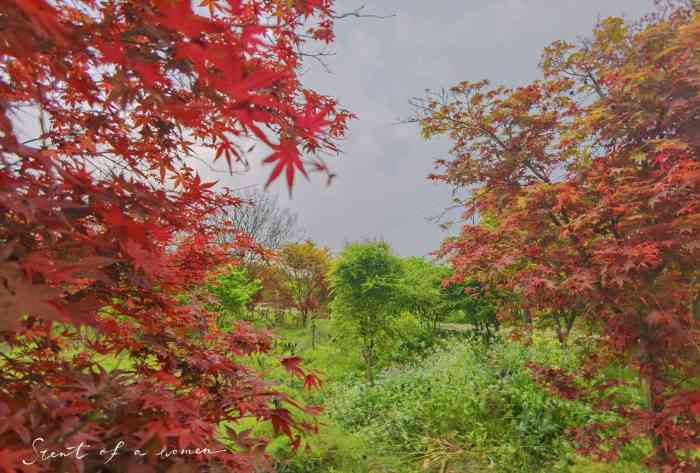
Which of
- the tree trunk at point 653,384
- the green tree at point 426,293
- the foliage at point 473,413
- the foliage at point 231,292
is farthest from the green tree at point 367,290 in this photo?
the tree trunk at point 653,384

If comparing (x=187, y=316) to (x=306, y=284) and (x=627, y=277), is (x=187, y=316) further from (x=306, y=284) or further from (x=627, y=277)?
(x=306, y=284)

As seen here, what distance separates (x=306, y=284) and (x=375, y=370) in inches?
348

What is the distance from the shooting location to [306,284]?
56.5ft

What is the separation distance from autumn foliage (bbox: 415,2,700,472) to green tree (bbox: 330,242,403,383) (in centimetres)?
399

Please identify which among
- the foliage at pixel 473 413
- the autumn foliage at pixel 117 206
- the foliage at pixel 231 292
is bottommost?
the foliage at pixel 473 413

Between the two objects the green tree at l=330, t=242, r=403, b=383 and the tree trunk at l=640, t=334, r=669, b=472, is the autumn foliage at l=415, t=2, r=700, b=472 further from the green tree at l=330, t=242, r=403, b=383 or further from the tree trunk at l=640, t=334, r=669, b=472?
the green tree at l=330, t=242, r=403, b=383

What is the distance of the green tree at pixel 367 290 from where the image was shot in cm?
834

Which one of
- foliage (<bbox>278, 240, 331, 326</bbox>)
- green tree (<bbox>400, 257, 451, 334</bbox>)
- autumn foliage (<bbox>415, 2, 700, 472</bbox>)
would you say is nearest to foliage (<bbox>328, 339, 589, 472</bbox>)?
autumn foliage (<bbox>415, 2, 700, 472</bbox>)

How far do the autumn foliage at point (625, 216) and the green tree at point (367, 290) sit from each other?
3.99 meters

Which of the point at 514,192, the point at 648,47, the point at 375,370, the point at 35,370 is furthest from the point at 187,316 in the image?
the point at 375,370

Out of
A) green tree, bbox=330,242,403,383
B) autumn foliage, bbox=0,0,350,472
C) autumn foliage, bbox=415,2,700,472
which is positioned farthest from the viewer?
green tree, bbox=330,242,403,383

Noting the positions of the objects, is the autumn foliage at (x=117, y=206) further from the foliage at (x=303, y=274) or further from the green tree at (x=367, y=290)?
the foliage at (x=303, y=274)

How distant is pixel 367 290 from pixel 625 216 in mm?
5394

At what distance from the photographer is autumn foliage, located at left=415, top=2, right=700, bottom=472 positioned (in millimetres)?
3041
